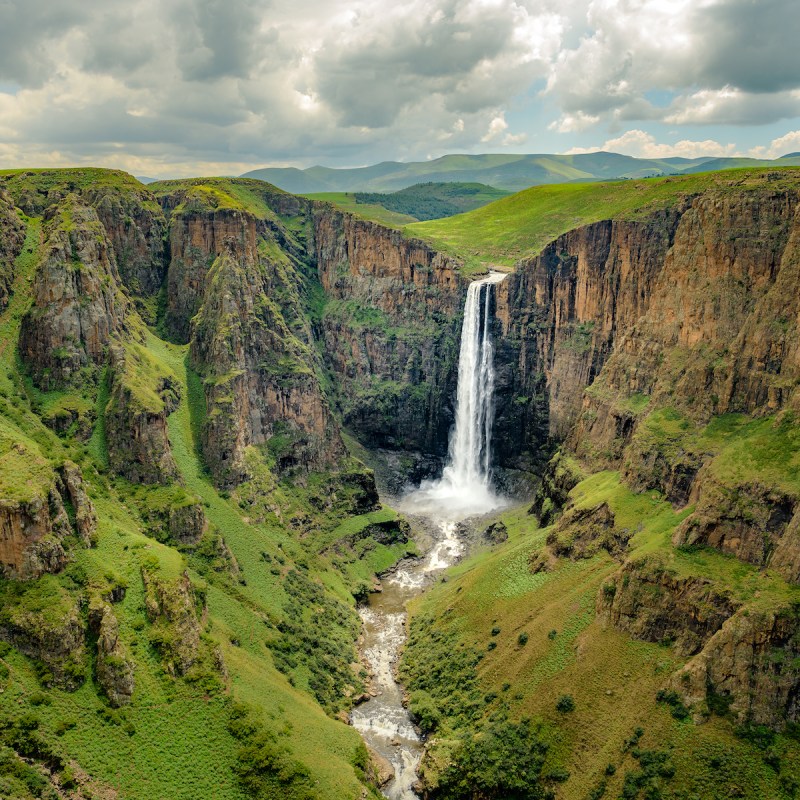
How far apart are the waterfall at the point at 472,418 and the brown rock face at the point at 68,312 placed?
61.4 metres

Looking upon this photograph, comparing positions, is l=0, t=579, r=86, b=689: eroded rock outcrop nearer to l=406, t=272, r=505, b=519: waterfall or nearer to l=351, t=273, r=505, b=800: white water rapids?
l=351, t=273, r=505, b=800: white water rapids

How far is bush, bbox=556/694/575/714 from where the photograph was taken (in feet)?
219

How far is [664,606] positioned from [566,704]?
41.1ft

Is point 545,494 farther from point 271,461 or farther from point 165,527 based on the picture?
point 165,527

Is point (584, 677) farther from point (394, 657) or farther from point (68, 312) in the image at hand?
point (68, 312)

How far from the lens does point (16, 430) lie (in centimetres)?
7900

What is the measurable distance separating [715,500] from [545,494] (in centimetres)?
4281

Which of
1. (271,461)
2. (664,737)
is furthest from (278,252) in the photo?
(664,737)

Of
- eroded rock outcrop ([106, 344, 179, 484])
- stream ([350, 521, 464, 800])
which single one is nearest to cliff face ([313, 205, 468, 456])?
stream ([350, 521, 464, 800])

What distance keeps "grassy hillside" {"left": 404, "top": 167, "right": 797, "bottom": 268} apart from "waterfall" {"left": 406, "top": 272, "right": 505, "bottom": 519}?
41.2 feet

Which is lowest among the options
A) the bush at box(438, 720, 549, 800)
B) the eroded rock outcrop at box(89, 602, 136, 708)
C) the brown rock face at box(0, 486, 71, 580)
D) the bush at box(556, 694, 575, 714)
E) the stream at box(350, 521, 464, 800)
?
the stream at box(350, 521, 464, 800)

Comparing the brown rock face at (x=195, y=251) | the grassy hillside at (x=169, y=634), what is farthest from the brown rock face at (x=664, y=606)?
the brown rock face at (x=195, y=251)

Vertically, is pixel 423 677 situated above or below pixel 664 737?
below

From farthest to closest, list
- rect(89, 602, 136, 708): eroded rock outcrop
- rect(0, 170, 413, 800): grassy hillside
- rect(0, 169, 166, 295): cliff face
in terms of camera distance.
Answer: rect(0, 169, 166, 295): cliff face < rect(89, 602, 136, 708): eroded rock outcrop < rect(0, 170, 413, 800): grassy hillside
